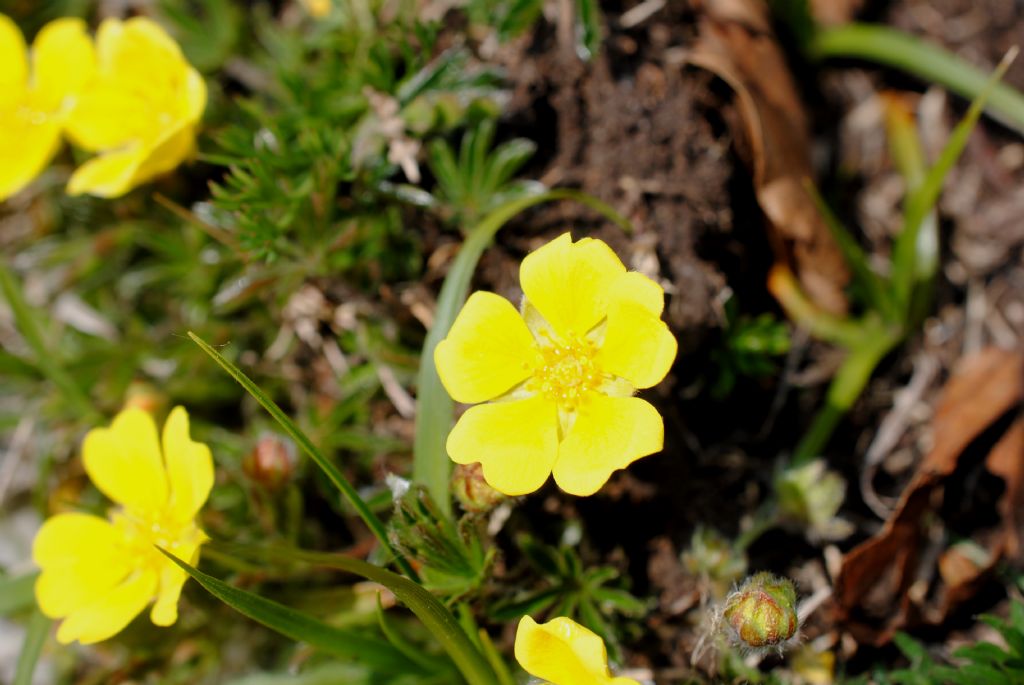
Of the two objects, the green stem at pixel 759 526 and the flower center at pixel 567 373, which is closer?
the flower center at pixel 567 373

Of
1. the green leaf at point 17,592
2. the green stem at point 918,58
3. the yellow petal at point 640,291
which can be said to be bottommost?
the green leaf at point 17,592

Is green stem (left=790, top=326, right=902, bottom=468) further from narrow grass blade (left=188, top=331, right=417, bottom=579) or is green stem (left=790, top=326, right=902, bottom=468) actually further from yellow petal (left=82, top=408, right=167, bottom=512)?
yellow petal (left=82, top=408, right=167, bottom=512)

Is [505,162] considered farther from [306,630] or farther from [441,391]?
[306,630]

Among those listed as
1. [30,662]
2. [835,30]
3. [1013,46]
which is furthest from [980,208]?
[30,662]

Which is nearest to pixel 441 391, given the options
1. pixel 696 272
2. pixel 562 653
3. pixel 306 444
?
pixel 306 444

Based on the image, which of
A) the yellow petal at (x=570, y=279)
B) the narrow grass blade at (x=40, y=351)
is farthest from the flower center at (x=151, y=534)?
the yellow petal at (x=570, y=279)

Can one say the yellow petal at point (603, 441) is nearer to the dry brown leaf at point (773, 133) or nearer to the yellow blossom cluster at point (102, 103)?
the dry brown leaf at point (773, 133)
